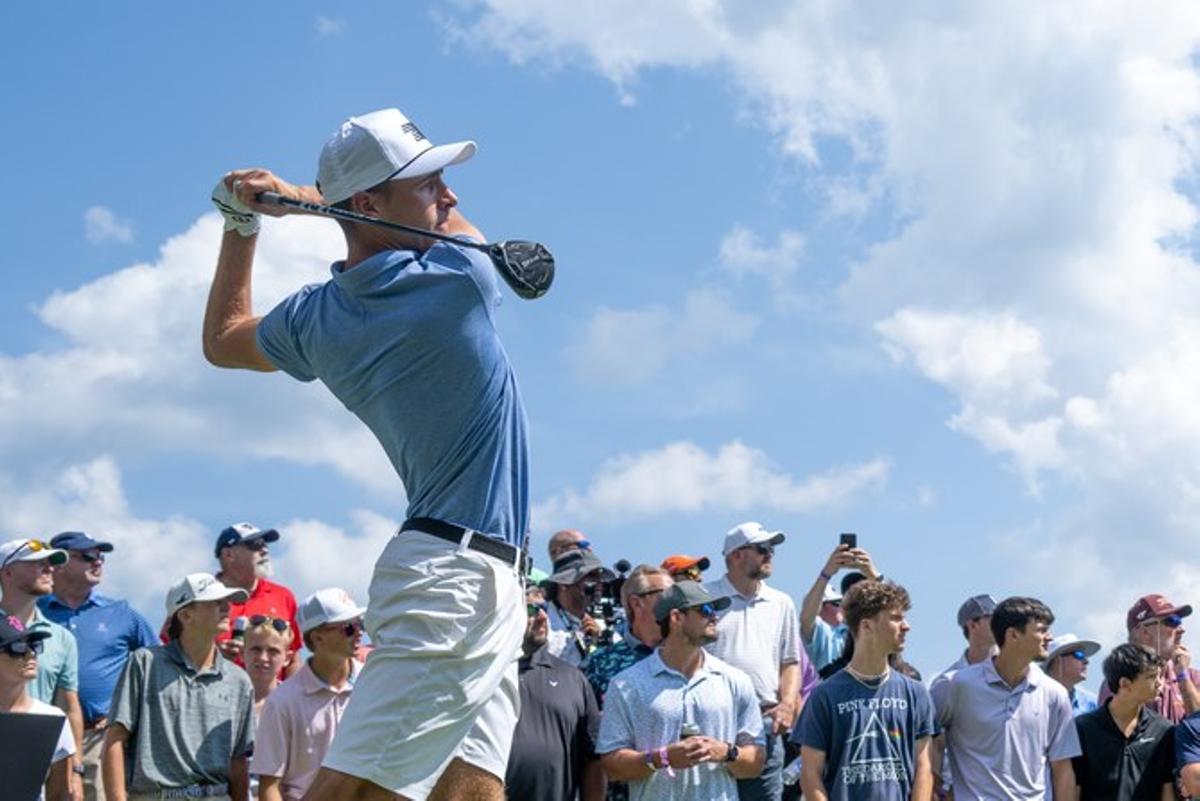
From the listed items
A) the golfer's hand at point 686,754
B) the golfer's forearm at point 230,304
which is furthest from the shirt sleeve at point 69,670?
the golfer's forearm at point 230,304

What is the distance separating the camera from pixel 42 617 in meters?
10.7

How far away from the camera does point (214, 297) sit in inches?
214

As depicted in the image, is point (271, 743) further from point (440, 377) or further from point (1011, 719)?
point (440, 377)

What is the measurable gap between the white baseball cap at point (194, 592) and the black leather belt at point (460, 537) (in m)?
5.29

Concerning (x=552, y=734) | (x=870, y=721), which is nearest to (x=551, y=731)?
(x=552, y=734)

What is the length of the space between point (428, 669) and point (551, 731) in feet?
16.5

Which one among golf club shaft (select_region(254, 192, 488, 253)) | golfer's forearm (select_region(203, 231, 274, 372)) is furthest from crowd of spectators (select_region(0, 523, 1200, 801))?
golf club shaft (select_region(254, 192, 488, 253))

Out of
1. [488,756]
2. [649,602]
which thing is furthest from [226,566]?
[488,756]

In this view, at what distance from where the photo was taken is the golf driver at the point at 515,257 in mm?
4891

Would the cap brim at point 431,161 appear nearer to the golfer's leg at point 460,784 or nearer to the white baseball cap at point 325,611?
the golfer's leg at point 460,784

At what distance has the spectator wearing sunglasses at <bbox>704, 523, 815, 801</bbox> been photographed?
35.5ft

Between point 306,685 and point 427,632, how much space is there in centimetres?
512

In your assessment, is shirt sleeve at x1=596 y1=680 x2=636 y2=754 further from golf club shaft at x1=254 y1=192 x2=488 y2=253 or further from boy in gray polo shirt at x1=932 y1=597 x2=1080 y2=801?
golf club shaft at x1=254 y1=192 x2=488 y2=253

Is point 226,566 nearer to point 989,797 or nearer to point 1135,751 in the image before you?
point 989,797
